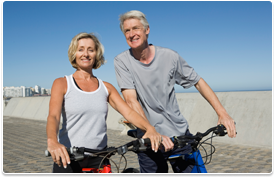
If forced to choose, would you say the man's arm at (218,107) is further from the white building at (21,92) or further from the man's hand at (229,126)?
the white building at (21,92)

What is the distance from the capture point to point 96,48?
2717 millimetres

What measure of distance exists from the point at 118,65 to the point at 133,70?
196mm

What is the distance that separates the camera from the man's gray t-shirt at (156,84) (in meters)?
2.91

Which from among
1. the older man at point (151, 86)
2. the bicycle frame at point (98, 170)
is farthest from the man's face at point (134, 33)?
the bicycle frame at point (98, 170)

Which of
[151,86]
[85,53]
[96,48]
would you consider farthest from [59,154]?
[151,86]

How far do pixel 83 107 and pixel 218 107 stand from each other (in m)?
1.43

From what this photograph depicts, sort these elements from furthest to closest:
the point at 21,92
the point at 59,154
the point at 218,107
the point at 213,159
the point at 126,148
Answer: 1. the point at 21,92
2. the point at 213,159
3. the point at 218,107
4. the point at 126,148
5. the point at 59,154

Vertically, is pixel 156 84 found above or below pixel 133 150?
above

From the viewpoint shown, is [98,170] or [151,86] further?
[151,86]

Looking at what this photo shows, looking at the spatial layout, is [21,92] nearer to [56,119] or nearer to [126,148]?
[56,119]

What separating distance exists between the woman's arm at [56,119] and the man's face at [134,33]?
798 millimetres

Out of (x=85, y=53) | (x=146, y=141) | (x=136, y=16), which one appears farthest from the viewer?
(x=136, y=16)

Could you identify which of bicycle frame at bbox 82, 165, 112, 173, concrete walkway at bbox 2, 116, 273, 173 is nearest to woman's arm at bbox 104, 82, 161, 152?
bicycle frame at bbox 82, 165, 112, 173

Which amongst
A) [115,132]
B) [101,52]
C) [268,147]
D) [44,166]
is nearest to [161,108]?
[101,52]
